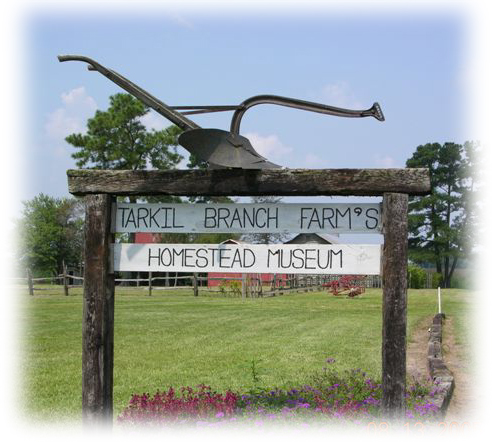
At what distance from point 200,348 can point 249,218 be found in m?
6.85

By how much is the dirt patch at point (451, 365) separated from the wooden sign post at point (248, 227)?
2528mm

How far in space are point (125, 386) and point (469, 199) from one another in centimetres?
4049

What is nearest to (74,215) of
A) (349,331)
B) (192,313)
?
(192,313)

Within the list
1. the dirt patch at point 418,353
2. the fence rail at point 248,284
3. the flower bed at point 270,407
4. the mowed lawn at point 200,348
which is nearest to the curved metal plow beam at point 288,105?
the flower bed at point 270,407

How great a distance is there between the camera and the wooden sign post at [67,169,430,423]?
494cm

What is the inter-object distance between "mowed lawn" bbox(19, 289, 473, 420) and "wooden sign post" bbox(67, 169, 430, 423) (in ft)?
6.46

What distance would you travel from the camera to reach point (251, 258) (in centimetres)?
530

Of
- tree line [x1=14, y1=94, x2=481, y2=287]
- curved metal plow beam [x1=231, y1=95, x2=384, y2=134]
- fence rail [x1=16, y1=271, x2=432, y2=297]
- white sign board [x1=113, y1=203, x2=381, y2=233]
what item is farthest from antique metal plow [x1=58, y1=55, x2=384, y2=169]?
tree line [x1=14, y1=94, x2=481, y2=287]

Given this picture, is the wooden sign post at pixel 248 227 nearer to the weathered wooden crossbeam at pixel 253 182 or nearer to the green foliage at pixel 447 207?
the weathered wooden crossbeam at pixel 253 182

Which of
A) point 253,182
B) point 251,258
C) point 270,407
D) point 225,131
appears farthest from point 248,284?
point 225,131

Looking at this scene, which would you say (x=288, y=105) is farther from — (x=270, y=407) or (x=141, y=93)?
(x=270, y=407)

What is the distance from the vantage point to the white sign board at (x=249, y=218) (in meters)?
5.15

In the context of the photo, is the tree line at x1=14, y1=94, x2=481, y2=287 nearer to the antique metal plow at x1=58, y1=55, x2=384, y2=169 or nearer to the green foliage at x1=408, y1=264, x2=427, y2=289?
the green foliage at x1=408, y1=264, x2=427, y2=289

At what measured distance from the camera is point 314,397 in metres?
6.52
